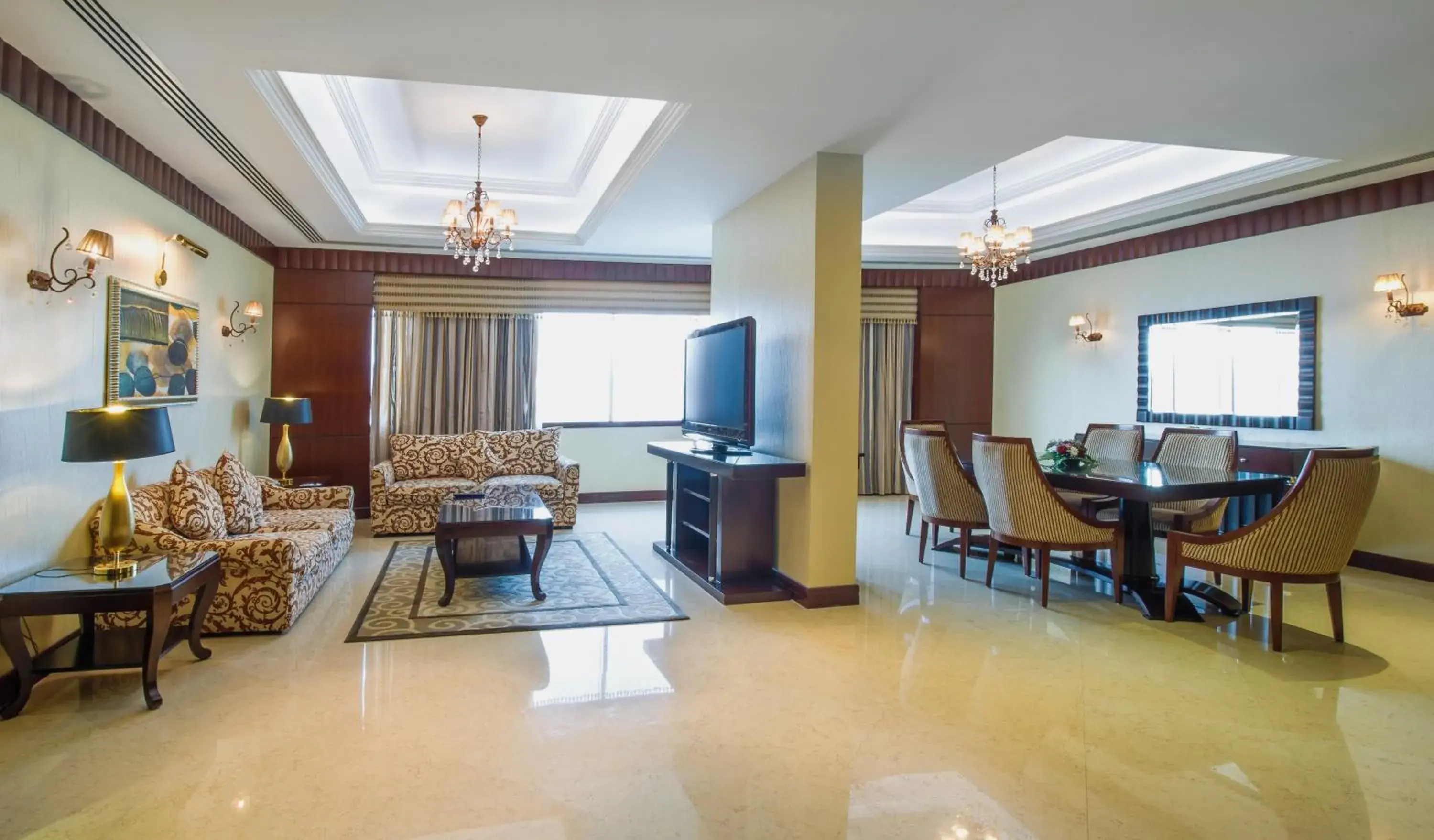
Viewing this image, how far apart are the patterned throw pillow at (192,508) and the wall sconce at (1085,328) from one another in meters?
7.21

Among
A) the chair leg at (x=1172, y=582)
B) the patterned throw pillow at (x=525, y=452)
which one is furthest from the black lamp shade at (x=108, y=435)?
the chair leg at (x=1172, y=582)

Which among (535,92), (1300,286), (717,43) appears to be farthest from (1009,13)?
(1300,286)

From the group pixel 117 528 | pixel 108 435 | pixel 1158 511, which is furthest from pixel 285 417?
pixel 1158 511

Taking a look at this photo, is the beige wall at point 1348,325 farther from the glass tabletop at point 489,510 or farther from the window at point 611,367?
the glass tabletop at point 489,510

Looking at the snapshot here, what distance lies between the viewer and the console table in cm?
454

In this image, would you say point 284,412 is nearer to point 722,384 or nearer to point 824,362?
point 722,384

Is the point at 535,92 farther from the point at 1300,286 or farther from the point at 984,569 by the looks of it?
the point at 1300,286

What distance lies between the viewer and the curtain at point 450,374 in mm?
7652

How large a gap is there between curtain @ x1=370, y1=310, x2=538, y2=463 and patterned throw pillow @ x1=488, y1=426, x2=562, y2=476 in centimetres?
58

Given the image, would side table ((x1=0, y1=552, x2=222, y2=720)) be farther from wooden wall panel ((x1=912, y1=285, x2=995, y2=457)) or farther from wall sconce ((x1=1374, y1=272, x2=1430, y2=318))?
wooden wall panel ((x1=912, y1=285, x2=995, y2=457))

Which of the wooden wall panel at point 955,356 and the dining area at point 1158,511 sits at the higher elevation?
the wooden wall panel at point 955,356

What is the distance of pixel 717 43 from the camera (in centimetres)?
312

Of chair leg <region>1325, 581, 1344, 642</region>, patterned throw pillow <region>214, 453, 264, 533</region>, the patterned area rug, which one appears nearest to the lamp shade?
patterned throw pillow <region>214, 453, 264, 533</region>

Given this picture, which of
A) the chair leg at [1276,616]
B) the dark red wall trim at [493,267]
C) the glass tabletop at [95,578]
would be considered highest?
the dark red wall trim at [493,267]
